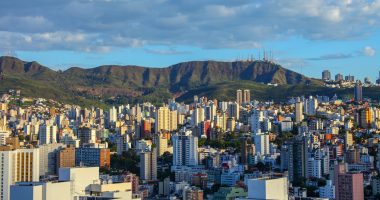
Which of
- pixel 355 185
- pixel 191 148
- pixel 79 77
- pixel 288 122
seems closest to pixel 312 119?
pixel 288 122

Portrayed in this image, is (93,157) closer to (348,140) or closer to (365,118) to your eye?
(348,140)

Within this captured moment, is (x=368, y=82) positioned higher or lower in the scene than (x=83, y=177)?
higher

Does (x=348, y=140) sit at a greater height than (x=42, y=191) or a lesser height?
greater

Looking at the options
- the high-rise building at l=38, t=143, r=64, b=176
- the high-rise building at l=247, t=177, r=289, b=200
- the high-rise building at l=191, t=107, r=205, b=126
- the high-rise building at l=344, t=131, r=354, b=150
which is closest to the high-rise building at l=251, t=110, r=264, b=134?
the high-rise building at l=191, t=107, r=205, b=126

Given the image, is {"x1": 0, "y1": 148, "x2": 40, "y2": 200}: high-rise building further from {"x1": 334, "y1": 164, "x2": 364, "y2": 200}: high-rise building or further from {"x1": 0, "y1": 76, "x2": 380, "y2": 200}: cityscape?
{"x1": 334, "y1": 164, "x2": 364, "y2": 200}: high-rise building

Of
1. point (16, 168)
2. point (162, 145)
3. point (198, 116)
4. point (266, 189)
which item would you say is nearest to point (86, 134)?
point (162, 145)

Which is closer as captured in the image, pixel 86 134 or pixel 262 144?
pixel 262 144

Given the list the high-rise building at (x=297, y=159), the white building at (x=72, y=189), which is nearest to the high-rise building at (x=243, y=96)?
the high-rise building at (x=297, y=159)

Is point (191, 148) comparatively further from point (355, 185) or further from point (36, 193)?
point (36, 193)
